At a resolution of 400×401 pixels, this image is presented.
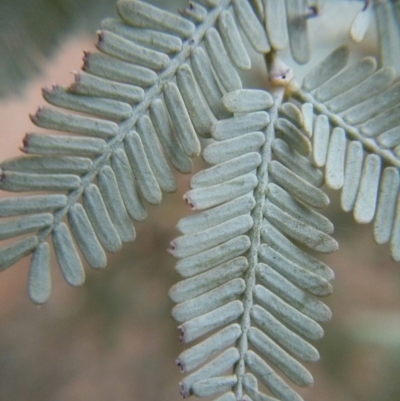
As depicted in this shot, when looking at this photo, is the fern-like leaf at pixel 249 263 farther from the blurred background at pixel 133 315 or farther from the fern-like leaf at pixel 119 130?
the blurred background at pixel 133 315

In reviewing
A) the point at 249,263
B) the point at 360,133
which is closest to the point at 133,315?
the point at 249,263

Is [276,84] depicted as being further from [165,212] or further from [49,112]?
[165,212]

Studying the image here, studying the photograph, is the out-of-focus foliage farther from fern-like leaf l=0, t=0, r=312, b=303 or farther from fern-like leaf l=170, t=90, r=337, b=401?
fern-like leaf l=170, t=90, r=337, b=401

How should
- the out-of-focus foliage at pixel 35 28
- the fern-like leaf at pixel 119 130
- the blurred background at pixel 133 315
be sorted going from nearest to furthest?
the fern-like leaf at pixel 119 130, the out-of-focus foliage at pixel 35 28, the blurred background at pixel 133 315

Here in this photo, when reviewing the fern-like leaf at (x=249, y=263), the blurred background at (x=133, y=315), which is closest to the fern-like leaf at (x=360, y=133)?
the fern-like leaf at (x=249, y=263)

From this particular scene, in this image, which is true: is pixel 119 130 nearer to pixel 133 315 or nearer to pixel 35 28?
pixel 35 28

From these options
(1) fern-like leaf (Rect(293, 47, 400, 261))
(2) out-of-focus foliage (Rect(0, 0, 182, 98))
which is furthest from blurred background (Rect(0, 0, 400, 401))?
(1) fern-like leaf (Rect(293, 47, 400, 261))

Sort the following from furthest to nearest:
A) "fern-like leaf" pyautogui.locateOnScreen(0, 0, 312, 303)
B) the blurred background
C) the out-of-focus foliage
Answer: the blurred background, the out-of-focus foliage, "fern-like leaf" pyautogui.locateOnScreen(0, 0, 312, 303)
